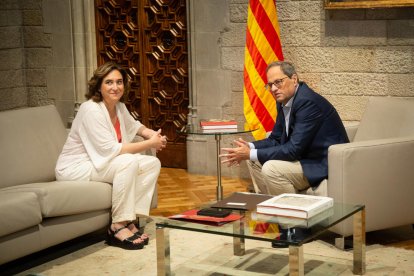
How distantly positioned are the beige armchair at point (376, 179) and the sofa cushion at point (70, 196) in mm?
1269

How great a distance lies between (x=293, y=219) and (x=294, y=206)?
0.06 m

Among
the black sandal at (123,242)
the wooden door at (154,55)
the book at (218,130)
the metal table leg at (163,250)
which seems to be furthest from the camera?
the wooden door at (154,55)

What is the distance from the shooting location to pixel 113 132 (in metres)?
4.86

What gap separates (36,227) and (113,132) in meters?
0.85

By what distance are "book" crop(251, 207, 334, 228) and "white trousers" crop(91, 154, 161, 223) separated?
3.44ft

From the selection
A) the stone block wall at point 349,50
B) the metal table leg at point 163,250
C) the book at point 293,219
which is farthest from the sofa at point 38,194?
the stone block wall at point 349,50

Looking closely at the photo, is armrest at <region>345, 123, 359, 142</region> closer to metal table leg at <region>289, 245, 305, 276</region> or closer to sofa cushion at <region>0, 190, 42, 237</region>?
metal table leg at <region>289, 245, 305, 276</region>

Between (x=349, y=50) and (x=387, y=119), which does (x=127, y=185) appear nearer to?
(x=387, y=119)

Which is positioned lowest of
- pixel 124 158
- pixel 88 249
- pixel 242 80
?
pixel 88 249

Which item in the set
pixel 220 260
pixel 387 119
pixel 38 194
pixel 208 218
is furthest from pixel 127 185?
pixel 387 119

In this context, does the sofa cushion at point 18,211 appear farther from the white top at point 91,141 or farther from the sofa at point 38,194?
the white top at point 91,141

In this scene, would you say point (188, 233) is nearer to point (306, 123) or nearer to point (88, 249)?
point (88, 249)

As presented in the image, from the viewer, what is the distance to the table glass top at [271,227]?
11.6ft

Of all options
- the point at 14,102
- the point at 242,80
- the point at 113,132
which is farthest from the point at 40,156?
the point at 14,102
